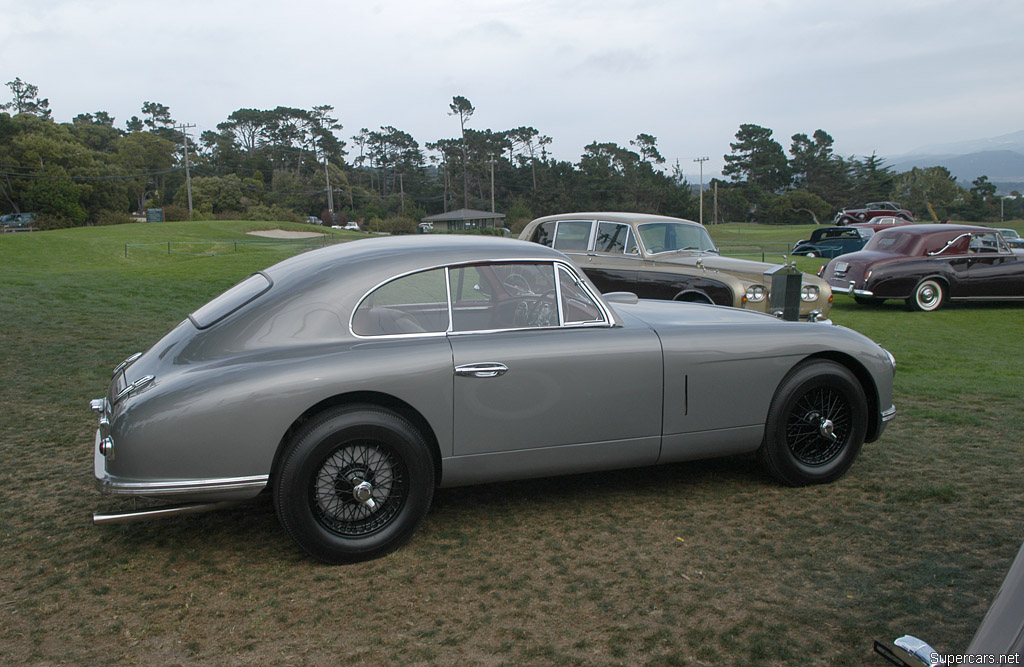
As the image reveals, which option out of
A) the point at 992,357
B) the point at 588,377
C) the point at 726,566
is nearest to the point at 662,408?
the point at 588,377

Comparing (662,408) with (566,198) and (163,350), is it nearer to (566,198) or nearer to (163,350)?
(163,350)

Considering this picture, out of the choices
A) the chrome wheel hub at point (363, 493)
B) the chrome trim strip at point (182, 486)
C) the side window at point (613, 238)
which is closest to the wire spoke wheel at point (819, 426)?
the chrome wheel hub at point (363, 493)

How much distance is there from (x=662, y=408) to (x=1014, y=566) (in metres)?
2.40

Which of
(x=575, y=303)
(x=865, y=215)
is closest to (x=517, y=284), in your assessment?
(x=575, y=303)

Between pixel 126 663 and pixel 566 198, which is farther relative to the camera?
pixel 566 198

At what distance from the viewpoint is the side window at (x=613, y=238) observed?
10.8m

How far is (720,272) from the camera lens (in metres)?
9.83

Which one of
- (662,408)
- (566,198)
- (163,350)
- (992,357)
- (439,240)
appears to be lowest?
Result: (992,357)

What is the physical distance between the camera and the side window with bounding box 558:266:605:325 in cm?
420

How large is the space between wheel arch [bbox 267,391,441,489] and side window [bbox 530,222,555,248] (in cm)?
796

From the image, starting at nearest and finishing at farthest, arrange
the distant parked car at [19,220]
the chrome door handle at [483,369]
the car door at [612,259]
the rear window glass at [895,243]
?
the chrome door handle at [483,369]
the car door at [612,259]
the rear window glass at [895,243]
the distant parked car at [19,220]

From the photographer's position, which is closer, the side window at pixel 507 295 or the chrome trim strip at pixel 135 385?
the chrome trim strip at pixel 135 385

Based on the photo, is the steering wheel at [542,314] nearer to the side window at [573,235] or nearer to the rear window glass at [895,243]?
the side window at [573,235]

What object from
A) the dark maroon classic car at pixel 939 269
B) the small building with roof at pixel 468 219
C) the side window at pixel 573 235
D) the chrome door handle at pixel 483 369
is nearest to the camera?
the chrome door handle at pixel 483 369
